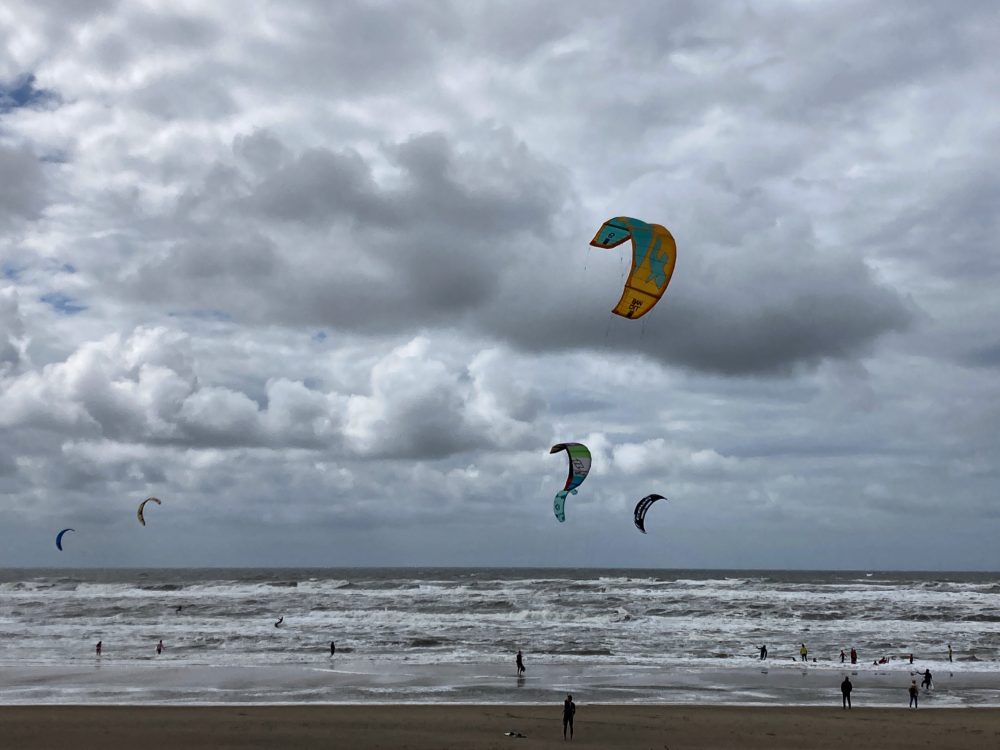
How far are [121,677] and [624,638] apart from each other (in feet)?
58.3

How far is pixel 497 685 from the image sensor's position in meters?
22.8

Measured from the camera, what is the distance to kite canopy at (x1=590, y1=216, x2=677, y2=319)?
643 inches
